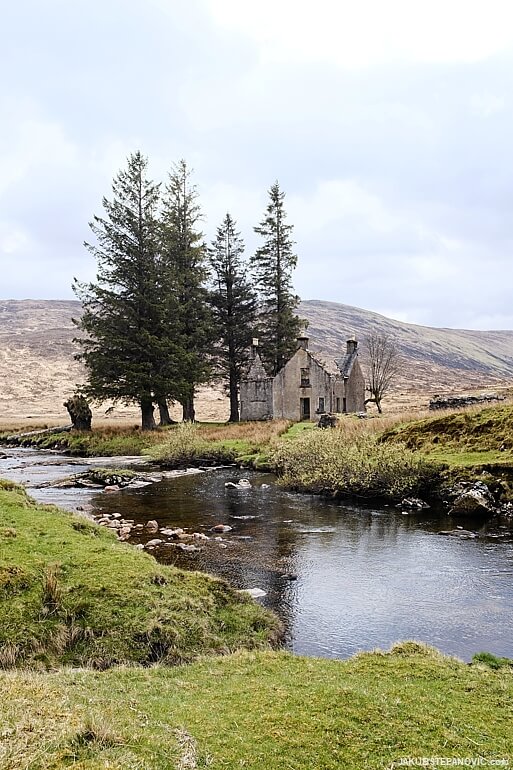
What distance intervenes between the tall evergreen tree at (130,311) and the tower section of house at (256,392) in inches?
413

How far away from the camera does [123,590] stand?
372 inches

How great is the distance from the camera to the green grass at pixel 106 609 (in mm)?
8266

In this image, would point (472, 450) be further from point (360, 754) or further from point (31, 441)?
point (31, 441)

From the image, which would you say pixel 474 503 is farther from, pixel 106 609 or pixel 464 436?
pixel 106 609

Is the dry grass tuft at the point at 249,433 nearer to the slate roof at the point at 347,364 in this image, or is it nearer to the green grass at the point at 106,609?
the slate roof at the point at 347,364

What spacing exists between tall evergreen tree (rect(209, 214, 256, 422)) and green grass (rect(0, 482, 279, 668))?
47886mm

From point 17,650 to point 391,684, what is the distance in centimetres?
499

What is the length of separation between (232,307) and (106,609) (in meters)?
52.5

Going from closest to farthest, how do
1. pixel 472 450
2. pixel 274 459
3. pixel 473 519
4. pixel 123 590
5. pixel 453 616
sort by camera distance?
pixel 123 590 < pixel 453 616 < pixel 473 519 < pixel 472 450 < pixel 274 459

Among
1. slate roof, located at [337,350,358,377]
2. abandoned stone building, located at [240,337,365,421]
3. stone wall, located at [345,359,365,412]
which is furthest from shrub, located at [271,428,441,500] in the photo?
slate roof, located at [337,350,358,377]

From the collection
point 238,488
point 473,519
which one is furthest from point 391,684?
point 238,488

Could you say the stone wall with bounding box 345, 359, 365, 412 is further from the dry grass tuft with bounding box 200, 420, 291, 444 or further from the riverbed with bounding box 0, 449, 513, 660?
the riverbed with bounding box 0, 449, 513, 660

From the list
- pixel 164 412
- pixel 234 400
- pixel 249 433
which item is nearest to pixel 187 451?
pixel 249 433

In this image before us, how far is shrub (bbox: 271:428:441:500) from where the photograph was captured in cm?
2391
